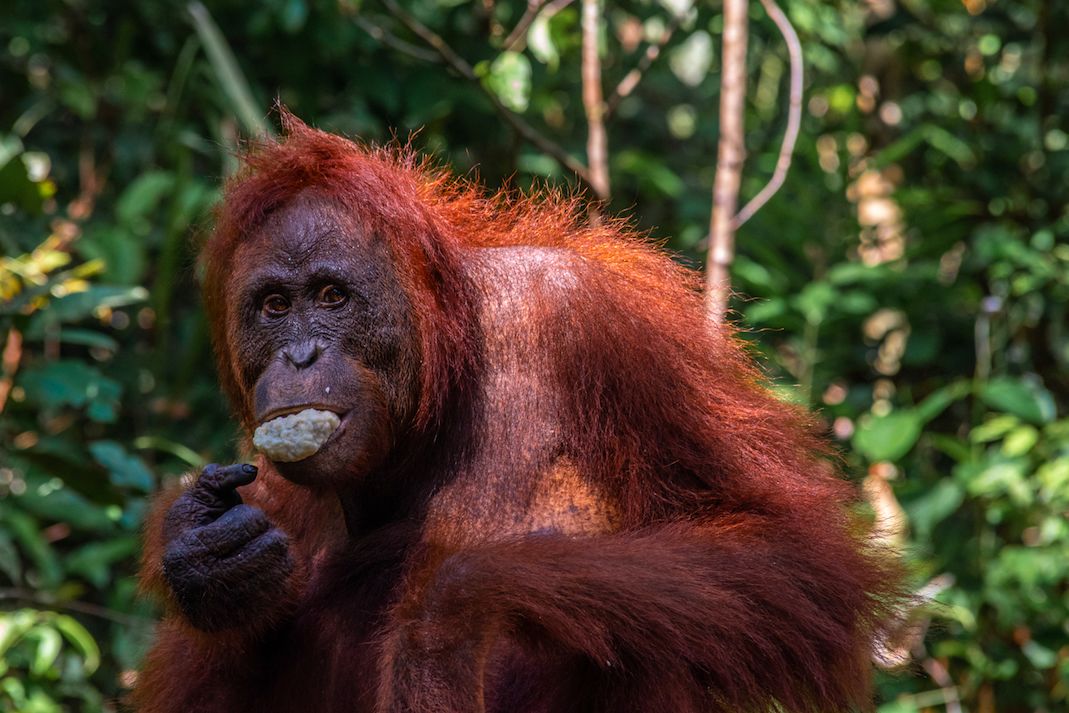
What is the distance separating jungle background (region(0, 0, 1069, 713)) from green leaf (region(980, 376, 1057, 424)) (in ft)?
0.03

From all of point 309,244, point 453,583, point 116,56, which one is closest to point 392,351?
point 309,244

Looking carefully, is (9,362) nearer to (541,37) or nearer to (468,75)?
(468,75)

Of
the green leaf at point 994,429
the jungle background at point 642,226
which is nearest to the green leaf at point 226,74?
the jungle background at point 642,226

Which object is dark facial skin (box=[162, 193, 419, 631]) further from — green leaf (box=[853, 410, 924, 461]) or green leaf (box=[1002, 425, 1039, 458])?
green leaf (box=[1002, 425, 1039, 458])

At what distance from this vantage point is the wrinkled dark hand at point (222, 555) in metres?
2.38

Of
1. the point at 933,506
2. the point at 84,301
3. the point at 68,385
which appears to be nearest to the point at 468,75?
the point at 84,301

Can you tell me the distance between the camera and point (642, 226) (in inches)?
232

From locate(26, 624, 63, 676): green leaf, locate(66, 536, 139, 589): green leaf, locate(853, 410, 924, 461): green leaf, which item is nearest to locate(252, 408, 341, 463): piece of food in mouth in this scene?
locate(26, 624, 63, 676): green leaf

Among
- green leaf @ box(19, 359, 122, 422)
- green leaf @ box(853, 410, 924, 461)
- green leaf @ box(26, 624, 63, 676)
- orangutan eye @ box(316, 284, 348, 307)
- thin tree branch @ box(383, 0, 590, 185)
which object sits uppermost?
thin tree branch @ box(383, 0, 590, 185)

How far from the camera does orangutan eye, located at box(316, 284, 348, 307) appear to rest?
240 cm

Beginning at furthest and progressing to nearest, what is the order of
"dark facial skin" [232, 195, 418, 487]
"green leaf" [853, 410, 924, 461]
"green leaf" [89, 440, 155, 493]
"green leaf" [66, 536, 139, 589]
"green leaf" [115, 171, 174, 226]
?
"green leaf" [115, 171, 174, 226] → "green leaf" [853, 410, 924, 461] → "green leaf" [66, 536, 139, 589] → "green leaf" [89, 440, 155, 493] → "dark facial skin" [232, 195, 418, 487]

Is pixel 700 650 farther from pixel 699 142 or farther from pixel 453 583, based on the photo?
pixel 699 142

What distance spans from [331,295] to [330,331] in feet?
0.25

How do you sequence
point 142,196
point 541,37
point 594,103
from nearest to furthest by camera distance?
point 541,37 < point 594,103 < point 142,196
